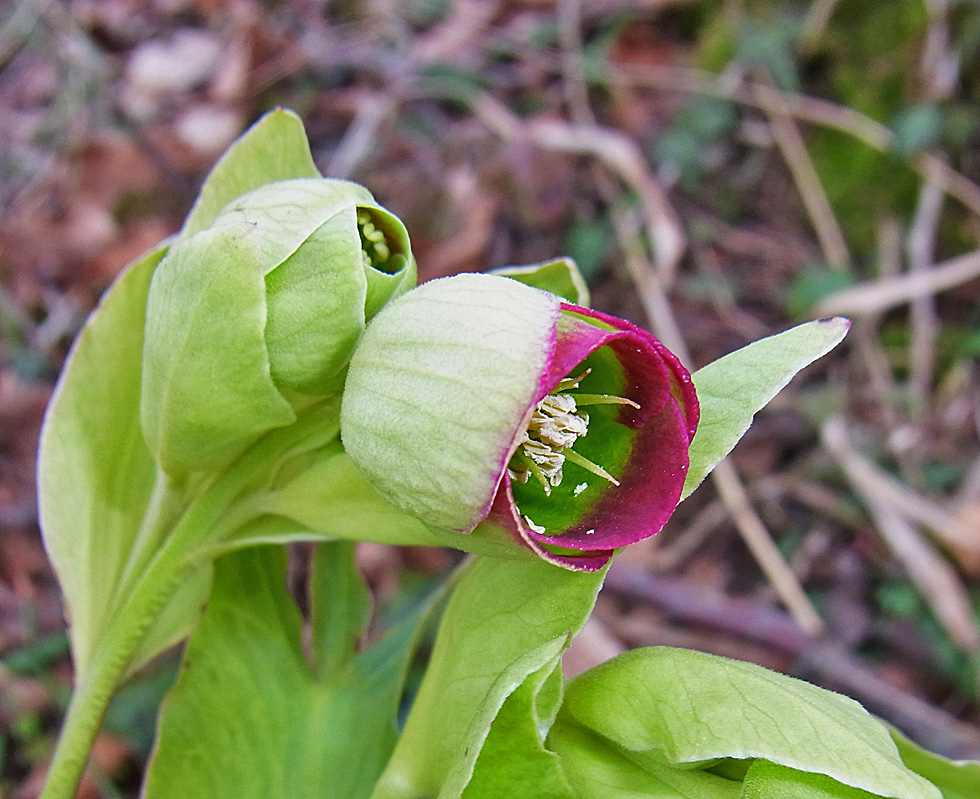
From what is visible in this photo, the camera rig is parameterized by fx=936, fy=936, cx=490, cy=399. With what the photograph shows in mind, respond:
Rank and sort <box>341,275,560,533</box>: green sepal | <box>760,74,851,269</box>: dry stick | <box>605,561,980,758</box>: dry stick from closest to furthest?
<box>341,275,560,533</box>: green sepal, <box>605,561,980,758</box>: dry stick, <box>760,74,851,269</box>: dry stick

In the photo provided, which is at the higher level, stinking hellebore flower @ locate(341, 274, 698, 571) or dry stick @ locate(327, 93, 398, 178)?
stinking hellebore flower @ locate(341, 274, 698, 571)

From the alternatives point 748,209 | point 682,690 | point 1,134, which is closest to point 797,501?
point 748,209

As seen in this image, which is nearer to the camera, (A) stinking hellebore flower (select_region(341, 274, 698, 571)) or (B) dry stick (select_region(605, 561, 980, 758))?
(A) stinking hellebore flower (select_region(341, 274, 698, 571))

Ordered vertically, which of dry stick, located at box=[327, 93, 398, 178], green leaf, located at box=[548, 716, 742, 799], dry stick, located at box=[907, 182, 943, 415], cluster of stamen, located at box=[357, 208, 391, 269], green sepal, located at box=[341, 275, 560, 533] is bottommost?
dry stick, located at box=[907, 182, 943, 415]

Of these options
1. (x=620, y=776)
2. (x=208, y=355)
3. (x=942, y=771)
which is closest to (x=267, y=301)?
(x=208, y=355)

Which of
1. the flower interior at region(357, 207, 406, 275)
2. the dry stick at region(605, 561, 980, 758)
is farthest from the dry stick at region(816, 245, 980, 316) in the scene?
the flower interior at region(357, 207, 406, 275)

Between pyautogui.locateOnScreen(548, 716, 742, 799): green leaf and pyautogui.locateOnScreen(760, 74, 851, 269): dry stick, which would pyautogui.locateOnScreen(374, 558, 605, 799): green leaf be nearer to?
pyautogui.locateOnScreen(548, 716, 742, 799): green leaf

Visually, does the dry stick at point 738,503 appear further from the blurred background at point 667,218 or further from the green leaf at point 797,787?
the green leaf at point 797,787

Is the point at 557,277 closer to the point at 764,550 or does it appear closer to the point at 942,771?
the point at 942,771
